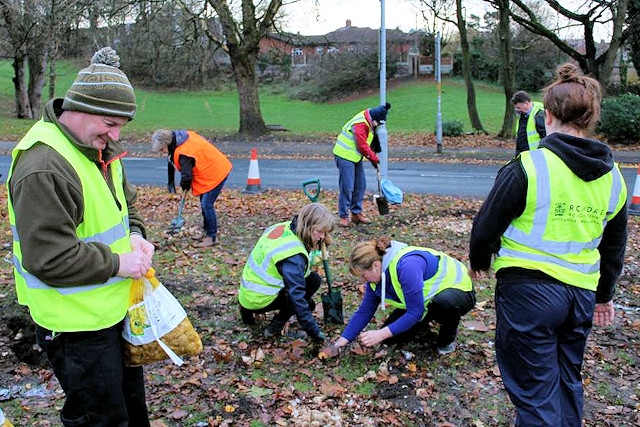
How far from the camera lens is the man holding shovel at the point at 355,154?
8.02 metres

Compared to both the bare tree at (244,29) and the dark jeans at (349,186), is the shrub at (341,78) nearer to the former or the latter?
the bare tree at (244,29)

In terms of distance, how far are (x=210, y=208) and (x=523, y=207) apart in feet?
17.0

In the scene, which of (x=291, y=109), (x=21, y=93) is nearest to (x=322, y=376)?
(x=21, y=93)

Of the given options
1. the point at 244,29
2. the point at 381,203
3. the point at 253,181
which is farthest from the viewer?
the point at 244,29

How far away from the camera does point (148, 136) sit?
2286 cm

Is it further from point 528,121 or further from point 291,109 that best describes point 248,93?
point 291,109

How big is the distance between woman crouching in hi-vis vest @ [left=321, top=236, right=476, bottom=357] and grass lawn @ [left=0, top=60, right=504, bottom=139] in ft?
62.8

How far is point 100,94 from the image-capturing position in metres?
2.30

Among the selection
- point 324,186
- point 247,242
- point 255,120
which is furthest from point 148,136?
point 247,242

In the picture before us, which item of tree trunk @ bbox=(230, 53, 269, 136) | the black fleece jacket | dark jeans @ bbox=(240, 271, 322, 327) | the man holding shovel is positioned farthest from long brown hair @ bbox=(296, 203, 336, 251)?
tree trunk @ bbox=(230, 53, 269, 136)

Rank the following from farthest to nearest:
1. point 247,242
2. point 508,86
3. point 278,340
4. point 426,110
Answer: point 426,110 < point 508,86 < point 247,242 < point 278,340

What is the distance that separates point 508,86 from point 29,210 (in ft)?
67.7

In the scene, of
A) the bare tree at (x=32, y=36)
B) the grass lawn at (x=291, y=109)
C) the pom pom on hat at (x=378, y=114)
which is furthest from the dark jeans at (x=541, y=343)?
the grass lawn at (x=291, y=109)

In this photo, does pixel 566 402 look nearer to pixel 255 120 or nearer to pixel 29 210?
pixel 29 210
